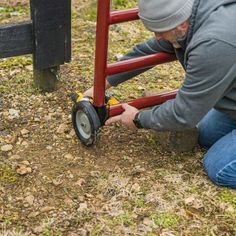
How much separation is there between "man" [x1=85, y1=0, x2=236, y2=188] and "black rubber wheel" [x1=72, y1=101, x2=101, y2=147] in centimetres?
22

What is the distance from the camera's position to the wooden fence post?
3.43 m

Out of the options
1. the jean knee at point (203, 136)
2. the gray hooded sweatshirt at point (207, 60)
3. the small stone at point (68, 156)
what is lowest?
the small stone at point (68, 156)

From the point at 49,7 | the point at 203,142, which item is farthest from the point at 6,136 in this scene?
the point at 203,142

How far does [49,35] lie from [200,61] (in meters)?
1.38

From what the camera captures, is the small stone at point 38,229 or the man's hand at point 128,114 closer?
the small stone at point 38,229

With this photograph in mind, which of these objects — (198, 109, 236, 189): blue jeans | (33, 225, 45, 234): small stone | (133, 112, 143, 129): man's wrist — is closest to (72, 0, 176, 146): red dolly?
(133, 112, 143, 129): man's wrist

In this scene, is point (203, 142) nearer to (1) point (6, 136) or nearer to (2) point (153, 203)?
(2) point (153, 203)

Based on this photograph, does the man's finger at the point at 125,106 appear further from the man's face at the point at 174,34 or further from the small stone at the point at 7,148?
the small stone at the point at 7,148

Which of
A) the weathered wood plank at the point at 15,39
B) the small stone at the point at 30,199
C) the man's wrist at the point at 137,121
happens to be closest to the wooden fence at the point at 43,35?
the weathered wood plank at the point at 15,39

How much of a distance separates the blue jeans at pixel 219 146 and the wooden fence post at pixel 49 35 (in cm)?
108

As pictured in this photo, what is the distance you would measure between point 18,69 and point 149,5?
1.87 meters

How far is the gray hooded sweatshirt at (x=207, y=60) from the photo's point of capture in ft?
7.95

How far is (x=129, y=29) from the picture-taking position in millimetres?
4809

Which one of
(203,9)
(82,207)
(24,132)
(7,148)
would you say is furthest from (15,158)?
(203,9)
